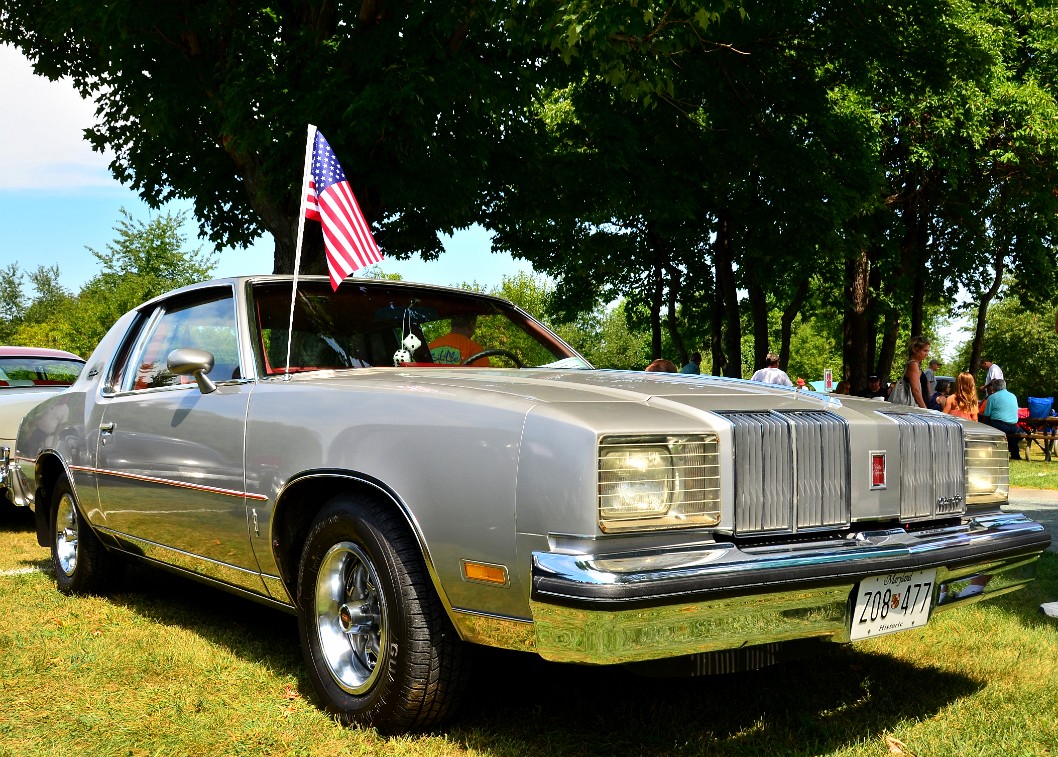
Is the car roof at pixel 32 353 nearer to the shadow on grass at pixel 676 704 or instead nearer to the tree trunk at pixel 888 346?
the shadow on grass at pixel 676 704

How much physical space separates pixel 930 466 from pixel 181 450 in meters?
2.96

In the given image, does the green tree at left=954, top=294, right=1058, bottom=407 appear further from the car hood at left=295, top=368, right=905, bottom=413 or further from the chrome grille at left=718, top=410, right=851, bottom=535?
the chrome grille at left=718, top=410, right=851, bottom=535

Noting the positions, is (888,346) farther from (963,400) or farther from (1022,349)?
(1022,349)

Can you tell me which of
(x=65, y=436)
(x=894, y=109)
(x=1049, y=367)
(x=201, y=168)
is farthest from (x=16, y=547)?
(x=1049, y=367)

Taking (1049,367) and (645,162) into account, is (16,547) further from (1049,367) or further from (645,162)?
(1049,367)

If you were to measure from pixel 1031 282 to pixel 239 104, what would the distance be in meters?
22.0

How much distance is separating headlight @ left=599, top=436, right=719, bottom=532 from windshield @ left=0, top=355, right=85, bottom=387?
25.8 feet

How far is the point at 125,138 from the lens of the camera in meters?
13.8

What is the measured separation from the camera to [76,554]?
18.3 ft

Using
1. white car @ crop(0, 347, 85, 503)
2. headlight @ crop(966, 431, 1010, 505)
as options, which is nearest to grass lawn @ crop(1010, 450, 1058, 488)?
headlight @ crop(966, 431, 1010, 505)

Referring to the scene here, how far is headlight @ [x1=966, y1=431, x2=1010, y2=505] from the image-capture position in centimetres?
366

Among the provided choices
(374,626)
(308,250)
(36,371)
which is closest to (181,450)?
(374,626)

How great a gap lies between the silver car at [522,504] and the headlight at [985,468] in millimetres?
11

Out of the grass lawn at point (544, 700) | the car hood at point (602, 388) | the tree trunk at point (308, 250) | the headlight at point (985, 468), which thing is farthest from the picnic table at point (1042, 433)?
the car hood at point (602, 388)
